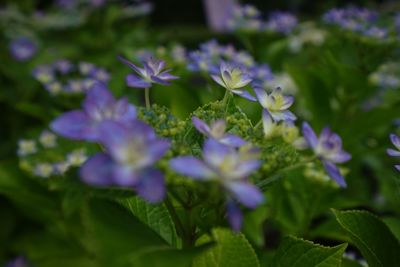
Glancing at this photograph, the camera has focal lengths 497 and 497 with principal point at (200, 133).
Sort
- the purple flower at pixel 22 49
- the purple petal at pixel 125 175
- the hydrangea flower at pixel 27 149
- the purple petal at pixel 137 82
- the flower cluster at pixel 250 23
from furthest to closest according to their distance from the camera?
the purple flower at pixel 22 49, the flower cluster at pixel 250 23, the hydrangea flower at pixel 27 149, the purple petal at pixel 137 82, the purple petal at pixel 125 175

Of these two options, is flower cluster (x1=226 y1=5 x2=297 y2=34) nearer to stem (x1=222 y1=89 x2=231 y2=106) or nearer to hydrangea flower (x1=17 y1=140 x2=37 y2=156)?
hydrangea flower (x1=17 y1=140 x2=37 y2=156)

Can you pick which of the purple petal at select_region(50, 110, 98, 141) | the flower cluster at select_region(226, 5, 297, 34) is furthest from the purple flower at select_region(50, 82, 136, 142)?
the flower cluster at select_region(226, 5, 297, 34)

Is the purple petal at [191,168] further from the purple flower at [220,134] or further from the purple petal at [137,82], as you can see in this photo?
the purple petal at [137,82]

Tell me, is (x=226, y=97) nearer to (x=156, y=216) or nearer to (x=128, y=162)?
(x=156, y=216)

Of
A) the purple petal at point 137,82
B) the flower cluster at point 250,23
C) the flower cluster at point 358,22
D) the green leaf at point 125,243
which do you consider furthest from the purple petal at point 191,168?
the flower cluster at point 250,23

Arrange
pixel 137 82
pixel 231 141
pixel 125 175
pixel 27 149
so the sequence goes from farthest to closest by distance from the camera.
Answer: pixel 27 149
pixel 137 82
pixel 231 141
pixel 125 175

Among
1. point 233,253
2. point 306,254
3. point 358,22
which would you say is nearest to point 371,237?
point 306,254
